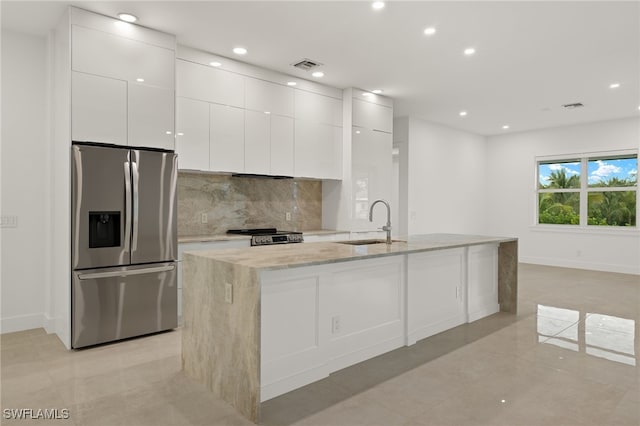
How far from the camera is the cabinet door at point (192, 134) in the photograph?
413 centimetres

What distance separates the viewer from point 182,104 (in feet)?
13.6

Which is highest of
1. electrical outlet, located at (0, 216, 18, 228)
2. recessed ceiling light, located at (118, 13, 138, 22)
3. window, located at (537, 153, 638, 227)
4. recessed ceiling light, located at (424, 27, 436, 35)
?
recessed ceiling light, located at (424, 27, 436, 35)

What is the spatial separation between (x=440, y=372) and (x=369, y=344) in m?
0.54

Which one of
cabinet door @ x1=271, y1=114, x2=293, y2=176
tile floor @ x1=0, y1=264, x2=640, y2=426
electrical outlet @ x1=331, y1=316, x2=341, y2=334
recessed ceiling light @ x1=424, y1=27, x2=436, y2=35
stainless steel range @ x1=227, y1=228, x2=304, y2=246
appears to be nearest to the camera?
tile floor @ x1=0, y1=264, x2=640, y2=426

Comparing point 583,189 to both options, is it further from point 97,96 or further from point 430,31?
point 97,96

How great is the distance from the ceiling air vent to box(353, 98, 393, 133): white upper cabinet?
1.07 m

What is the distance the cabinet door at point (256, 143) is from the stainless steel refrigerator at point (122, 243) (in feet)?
3.43

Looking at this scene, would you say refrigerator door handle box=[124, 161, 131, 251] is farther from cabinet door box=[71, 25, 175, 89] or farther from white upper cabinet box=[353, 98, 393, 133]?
white upper cabinet box=[353, 98, 393, 133]

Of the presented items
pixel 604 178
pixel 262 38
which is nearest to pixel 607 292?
pixel 604 178

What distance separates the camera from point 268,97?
487 cm

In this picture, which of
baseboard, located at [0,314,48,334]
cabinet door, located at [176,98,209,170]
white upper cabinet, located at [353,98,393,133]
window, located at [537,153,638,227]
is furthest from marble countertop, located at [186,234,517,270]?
window, located at [537,153,638,227]

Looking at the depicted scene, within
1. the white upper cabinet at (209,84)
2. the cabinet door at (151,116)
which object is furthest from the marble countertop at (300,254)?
the white upper cabinet at (209,84)

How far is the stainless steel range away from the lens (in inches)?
177

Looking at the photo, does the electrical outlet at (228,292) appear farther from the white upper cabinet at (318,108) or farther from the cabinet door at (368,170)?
the cabinet door at (368,170)
